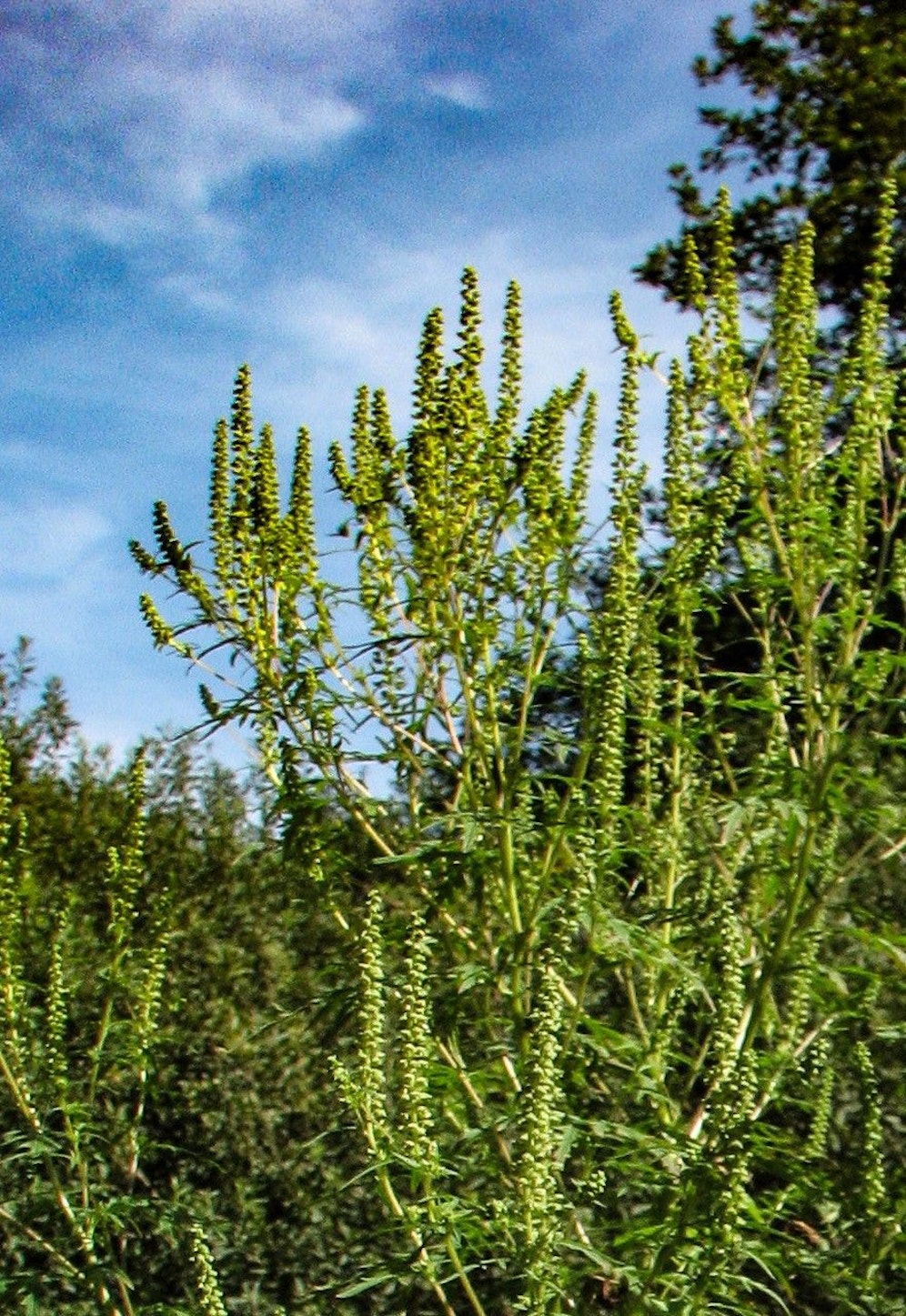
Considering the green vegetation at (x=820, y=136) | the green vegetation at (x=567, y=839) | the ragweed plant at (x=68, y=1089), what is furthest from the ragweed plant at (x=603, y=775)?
the green vegetation at (x=820, y=136)

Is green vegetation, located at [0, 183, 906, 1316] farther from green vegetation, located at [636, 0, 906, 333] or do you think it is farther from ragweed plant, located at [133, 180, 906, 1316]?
green vegetation, located at [636, 0, 906, 333]

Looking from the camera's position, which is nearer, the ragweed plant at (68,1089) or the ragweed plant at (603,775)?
the ragweed plant at (603,775)

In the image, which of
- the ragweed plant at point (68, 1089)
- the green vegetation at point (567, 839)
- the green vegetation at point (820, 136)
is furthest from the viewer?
the green vegetation at point (820, 136)

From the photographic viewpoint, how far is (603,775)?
175 inches

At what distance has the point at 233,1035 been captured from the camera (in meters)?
8.13

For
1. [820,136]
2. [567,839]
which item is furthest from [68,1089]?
[820,136]

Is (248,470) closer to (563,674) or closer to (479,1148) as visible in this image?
(563,674)

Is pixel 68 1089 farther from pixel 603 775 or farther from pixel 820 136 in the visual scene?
pixel 820 136

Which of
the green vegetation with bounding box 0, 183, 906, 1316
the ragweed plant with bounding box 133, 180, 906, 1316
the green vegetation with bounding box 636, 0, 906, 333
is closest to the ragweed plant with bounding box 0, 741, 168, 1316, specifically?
the green vegetation with bounding box 0, 183, 906, 1316

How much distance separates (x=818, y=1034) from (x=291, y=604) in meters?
2.29

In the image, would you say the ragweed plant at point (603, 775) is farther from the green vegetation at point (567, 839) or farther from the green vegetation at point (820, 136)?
the green vegetation at point (820, 136)

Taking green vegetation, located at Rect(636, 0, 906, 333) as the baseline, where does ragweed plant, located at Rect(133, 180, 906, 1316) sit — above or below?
below

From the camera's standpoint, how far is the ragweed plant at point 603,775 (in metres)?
4.15

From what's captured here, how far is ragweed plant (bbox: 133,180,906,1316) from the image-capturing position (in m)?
4.15
